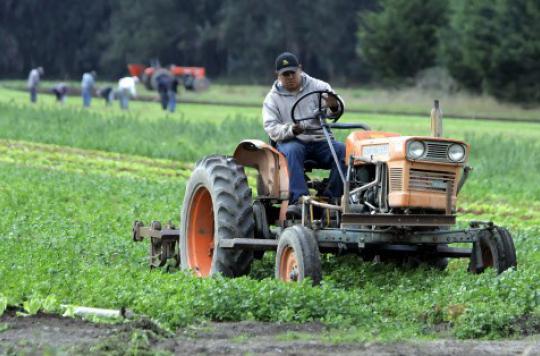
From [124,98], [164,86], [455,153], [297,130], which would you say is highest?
[164,86]

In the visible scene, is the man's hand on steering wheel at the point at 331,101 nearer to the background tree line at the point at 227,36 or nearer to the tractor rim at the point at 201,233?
the tractor rim at the point at 201,233

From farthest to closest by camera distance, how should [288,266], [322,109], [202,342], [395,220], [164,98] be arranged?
[164,98], [322,109], [288,266], [395,220], [202,342]

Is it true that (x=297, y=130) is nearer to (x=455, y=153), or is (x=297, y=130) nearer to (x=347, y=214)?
(x=347, y=214)

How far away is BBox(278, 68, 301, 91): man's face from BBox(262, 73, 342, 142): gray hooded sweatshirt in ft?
0.18

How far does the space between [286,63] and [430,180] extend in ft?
6.43

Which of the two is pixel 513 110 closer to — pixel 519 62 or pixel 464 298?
pixel 519 62

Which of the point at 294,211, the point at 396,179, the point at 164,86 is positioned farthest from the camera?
the point at 164,86

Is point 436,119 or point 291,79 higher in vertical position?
point 291,79

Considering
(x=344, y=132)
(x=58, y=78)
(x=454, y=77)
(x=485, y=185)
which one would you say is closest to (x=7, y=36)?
(x=58, y=78)

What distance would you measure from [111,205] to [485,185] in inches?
304

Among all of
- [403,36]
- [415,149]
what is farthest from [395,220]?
[403,36]

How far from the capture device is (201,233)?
38.7 feet

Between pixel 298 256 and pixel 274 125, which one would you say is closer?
pixel 298 256

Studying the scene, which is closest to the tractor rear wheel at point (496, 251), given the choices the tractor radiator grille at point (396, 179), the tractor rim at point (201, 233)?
the tractor radiator grille at point (396, 179)
